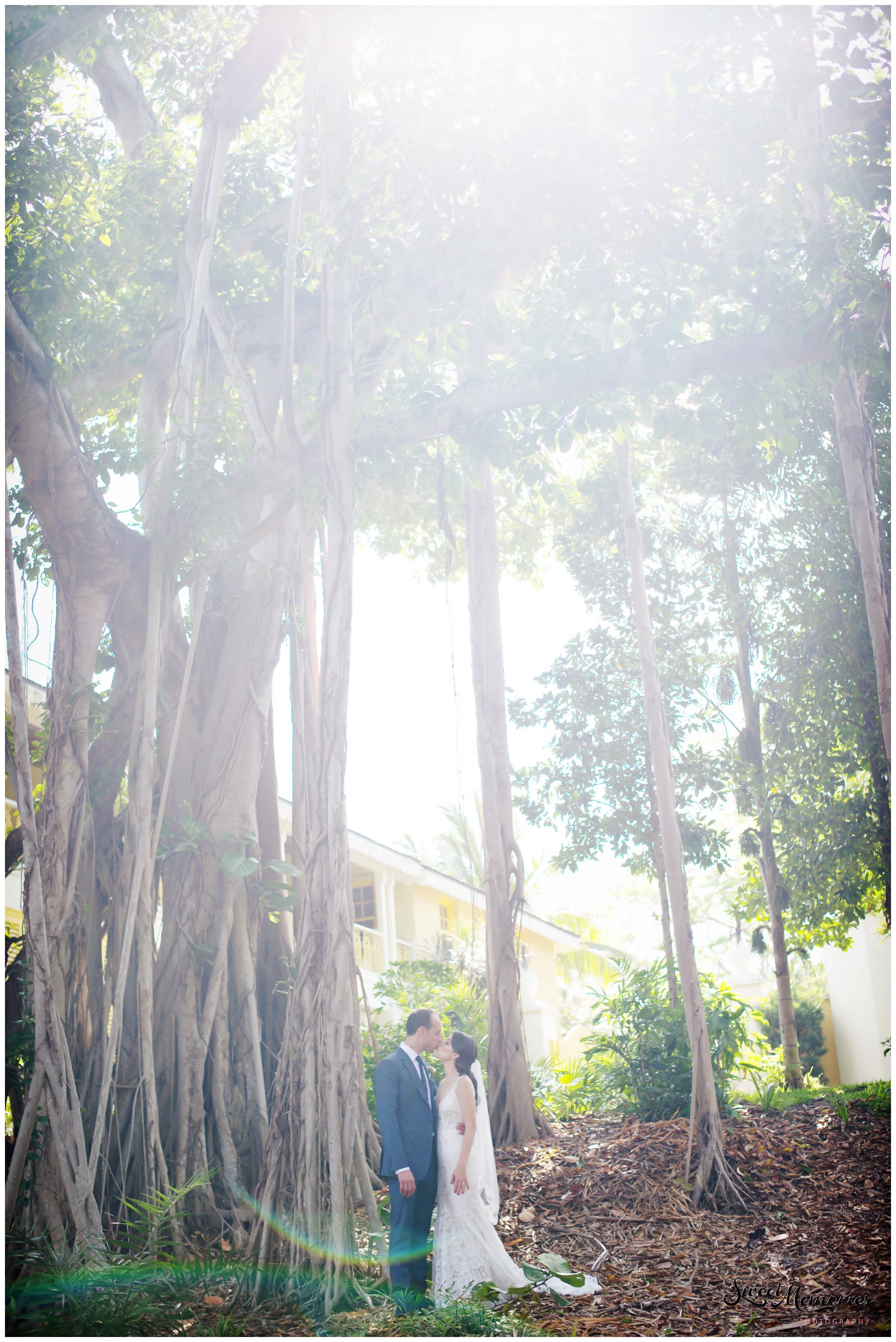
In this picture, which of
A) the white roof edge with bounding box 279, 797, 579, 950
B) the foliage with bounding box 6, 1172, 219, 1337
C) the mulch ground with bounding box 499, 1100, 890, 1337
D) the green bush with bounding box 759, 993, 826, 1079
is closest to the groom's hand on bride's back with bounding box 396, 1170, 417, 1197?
the mulch ground with bounding box 499, 1100, 890, 1337

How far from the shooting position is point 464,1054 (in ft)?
13.6

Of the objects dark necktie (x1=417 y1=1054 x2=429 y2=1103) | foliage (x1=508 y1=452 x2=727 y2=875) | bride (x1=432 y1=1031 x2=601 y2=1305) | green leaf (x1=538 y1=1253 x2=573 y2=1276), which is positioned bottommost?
green leaf (x1=538 y1=1253 x2=573 y2=1276)

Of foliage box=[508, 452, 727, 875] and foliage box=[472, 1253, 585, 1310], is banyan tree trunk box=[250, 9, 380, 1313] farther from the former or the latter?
foliage box=[508, 452, 727, 875]

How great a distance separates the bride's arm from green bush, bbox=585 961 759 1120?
2635 mm

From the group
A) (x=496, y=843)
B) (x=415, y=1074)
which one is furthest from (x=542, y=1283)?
(x=496, y=843)

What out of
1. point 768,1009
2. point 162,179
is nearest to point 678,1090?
point 162,179

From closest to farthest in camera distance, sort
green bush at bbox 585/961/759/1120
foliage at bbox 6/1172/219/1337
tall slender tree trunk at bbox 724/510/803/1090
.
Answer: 1. foliage at bbox 6/1172/219/1337
2. green bush at bbox 585/961/759/1120
3. tall slender tree trunk at bbox 724/510/803/1090

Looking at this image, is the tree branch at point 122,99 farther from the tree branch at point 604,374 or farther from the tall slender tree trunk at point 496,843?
the tree branch at point 604,374

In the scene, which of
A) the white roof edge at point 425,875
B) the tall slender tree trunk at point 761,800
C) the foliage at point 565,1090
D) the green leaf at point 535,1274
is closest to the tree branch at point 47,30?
the tall slender tree trunk at point 761,800

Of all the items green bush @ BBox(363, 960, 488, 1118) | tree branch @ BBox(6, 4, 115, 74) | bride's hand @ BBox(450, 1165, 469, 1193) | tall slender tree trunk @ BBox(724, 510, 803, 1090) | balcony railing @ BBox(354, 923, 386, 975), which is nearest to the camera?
bride's hand @ BBox(450, 1165, 469, 1193)

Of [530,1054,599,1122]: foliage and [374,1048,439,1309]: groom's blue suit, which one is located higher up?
[374,1048,439,1309]: groom's blue suit

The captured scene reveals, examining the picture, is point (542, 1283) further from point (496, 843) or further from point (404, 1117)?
point (496, 843)

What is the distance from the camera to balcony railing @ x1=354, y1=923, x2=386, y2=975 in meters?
11.7

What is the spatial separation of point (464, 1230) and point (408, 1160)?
1.28 feet
